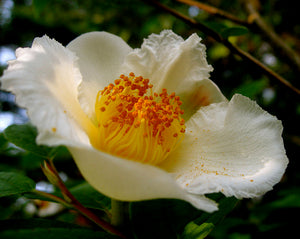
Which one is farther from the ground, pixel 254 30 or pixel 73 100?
pixel 254 30

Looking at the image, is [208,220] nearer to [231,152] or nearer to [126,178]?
[231,152]

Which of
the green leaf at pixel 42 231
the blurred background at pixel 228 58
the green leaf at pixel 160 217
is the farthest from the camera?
the blurred background at pixel 228 58

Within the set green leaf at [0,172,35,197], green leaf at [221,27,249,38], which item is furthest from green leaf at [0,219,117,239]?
green leaf at [221,27,249,38]

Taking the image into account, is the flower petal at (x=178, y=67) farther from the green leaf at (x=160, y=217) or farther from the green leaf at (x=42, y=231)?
the green leaf at (x=42, y=231)

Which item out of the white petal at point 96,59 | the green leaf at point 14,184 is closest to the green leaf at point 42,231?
the green leaf at point 14,184

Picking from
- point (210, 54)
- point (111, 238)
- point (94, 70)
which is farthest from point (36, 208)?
point (210, 54)

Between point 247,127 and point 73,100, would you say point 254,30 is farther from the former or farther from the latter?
point 73,100
